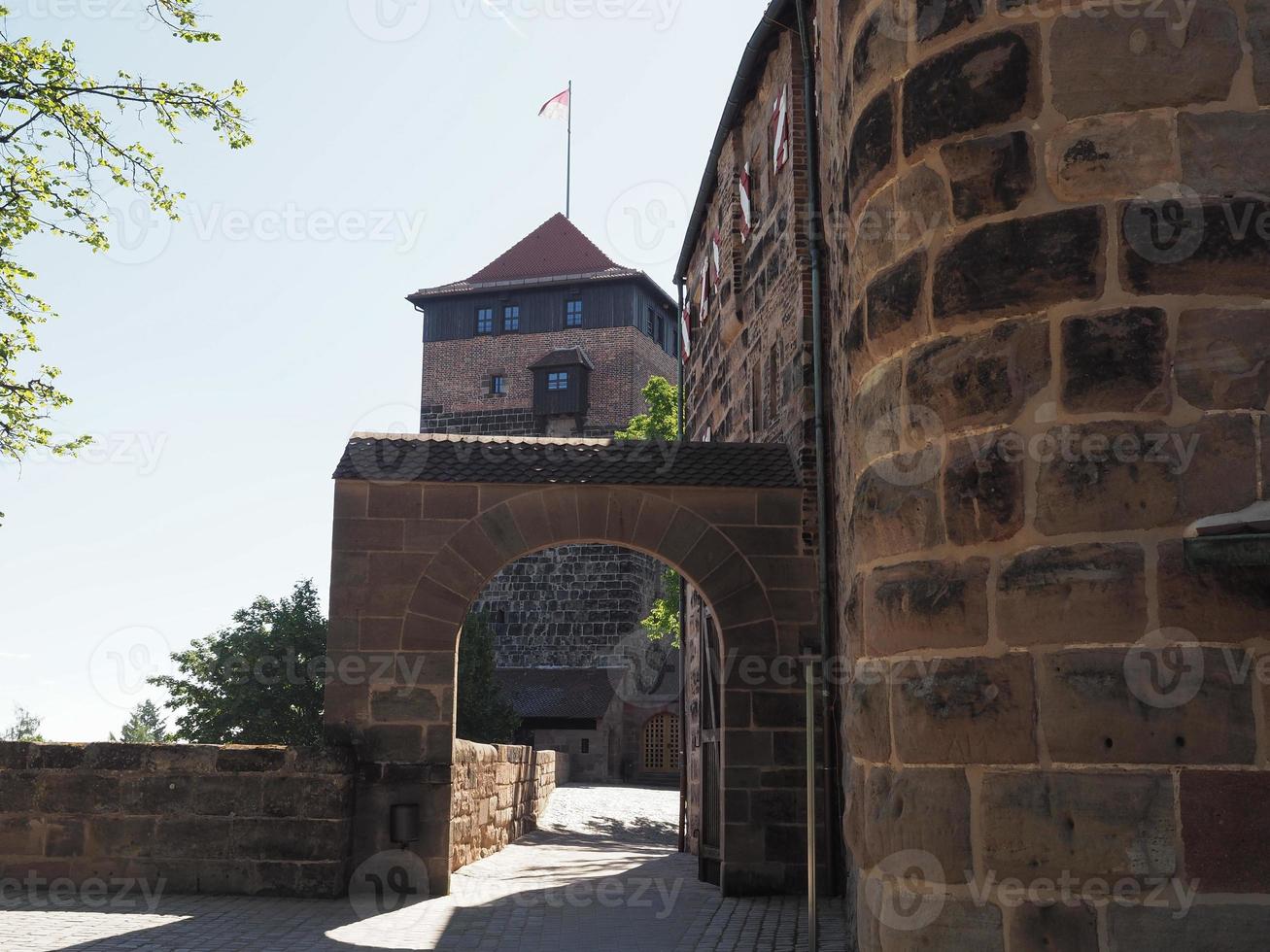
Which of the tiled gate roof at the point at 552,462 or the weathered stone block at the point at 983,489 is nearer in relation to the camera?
the weathered stone block at the point at 983,489

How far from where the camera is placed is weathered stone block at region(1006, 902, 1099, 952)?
285cm

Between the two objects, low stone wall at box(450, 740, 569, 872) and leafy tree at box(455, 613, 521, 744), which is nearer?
low stone wall at box(450, 740, 569, 872)

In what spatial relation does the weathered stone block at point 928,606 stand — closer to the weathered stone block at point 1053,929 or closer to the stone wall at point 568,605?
the weathered stone block at point 1053,929

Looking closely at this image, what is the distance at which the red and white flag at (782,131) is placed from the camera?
1140 centimetres

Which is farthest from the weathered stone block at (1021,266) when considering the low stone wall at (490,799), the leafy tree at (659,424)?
the leafy tree at (659,424)

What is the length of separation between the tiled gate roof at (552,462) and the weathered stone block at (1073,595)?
7360 mm

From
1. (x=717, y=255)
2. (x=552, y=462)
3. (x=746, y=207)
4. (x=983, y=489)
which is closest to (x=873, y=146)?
(x=983, y=489)

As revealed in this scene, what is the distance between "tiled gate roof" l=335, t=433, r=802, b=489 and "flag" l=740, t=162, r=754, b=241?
11.1 feet

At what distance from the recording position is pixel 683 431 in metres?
18.8

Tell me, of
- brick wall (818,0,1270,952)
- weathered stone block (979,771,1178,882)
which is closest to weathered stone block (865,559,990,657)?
brick wall (818,0,1270,952)

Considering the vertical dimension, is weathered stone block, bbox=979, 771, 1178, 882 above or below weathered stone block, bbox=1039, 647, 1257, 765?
below

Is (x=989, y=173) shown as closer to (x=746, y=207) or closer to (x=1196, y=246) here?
(x=1196, y=246)

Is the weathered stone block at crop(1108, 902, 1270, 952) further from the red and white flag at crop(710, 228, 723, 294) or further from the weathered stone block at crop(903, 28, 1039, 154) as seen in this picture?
the red and white flag at crop(710, 228, 723, 294)

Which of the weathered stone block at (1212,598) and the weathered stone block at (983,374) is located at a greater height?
the weathered stone block at (983,374)
